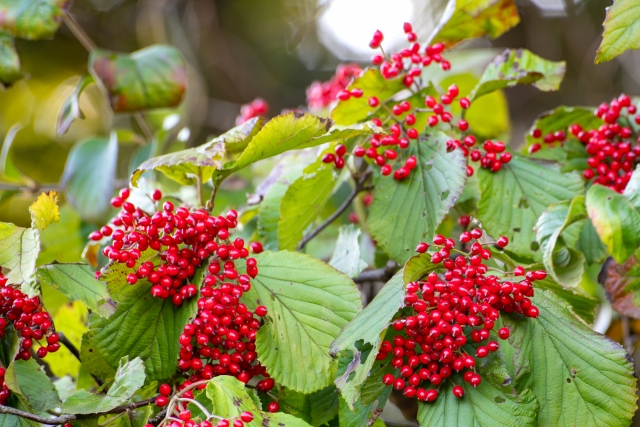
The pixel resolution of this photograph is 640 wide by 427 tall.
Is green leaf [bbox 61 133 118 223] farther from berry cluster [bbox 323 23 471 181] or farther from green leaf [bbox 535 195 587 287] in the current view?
green leaf [bbox 535 195 587 287]

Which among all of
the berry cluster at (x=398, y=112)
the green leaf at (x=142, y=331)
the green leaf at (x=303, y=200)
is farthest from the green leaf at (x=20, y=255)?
the berry cluster at (x=398, y=112)

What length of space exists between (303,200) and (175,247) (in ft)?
1.42

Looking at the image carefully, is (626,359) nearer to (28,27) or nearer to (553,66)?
(553,66)

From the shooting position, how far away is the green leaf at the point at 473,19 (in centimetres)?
165

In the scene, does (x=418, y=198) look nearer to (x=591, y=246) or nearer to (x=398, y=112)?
(x=398, y=112)

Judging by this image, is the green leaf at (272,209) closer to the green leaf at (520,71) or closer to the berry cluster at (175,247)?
the berry cluster at (175,247)

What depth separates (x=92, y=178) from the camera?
78.7 inches

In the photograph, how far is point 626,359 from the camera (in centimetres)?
106

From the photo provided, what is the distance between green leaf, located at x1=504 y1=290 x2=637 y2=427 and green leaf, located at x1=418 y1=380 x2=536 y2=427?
0.05m

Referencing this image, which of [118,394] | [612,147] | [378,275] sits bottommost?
[378,275]

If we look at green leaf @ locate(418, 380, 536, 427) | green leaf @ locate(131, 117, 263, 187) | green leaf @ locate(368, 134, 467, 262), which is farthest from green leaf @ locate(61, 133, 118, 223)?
green leaf @ locate(418, 380, 536, 427)

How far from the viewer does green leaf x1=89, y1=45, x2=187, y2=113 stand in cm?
191

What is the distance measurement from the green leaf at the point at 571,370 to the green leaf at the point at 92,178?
136 cm

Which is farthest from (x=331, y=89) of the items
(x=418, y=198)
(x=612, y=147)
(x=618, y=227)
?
(x=618, y=227)
